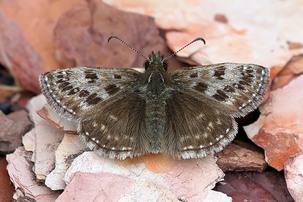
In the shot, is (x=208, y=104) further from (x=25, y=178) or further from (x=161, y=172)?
(x=25, y=178)

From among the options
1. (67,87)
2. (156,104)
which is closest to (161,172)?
(156,104)

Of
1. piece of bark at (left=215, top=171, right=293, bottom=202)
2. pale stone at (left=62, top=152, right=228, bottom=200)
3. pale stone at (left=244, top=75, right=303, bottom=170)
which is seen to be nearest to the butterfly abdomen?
pale stone at (left=62, top=152, right=228, bottom=200)

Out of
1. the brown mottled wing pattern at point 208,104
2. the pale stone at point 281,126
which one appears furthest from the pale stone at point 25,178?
the pale stone at point 281,126

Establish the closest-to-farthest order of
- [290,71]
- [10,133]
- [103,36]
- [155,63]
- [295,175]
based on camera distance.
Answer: [295,175] < [155,63] < [10,133] < [290,71] < [103,36]

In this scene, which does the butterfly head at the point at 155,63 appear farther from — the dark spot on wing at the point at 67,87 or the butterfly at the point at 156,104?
the dark spot on wing at the point at 67,87

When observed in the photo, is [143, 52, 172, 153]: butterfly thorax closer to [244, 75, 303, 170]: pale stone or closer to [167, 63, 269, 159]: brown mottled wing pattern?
[167, 63, 269, 159]: brown mottled wing pattern

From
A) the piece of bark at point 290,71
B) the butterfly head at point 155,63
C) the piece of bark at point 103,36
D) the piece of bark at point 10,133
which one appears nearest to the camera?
the butterfly head at point 155,63
